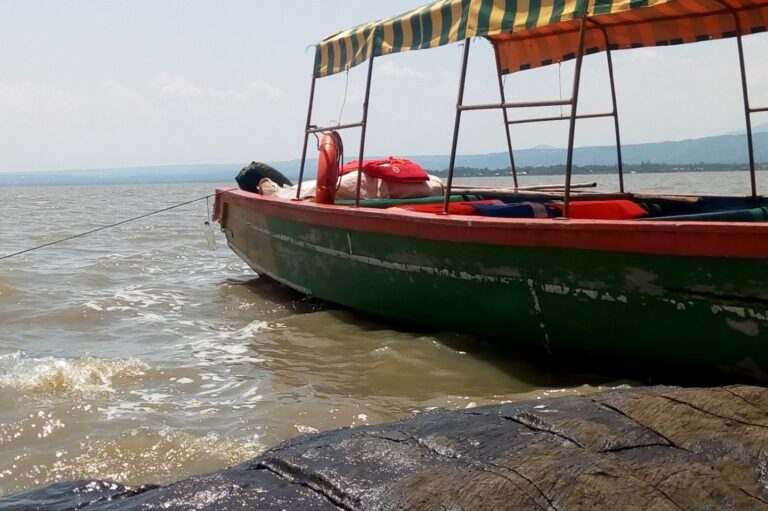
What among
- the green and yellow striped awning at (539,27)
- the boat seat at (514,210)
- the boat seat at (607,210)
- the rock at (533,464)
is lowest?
the rock at (533,464)

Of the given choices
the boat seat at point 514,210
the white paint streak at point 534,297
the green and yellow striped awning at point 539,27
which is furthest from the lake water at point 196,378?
the green and yellow striped awning at point 539,27

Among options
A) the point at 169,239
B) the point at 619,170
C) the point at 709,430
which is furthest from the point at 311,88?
the point at 169,239

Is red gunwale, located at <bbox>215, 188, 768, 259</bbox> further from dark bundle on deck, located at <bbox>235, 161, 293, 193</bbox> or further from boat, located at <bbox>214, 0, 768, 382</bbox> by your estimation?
dark bundle on deck, located at <bbox>235, 161, 293, 193</bbox>

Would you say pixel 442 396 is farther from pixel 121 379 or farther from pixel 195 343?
pixel 195 343

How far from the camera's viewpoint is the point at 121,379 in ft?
16.8

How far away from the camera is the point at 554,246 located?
15.4ft

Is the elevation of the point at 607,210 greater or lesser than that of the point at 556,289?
greater

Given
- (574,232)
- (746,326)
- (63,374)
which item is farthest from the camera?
(63,374)

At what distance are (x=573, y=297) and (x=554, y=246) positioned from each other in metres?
0.32

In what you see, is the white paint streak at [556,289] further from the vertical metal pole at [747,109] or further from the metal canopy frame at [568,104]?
the vertical metal pole at [747,109]

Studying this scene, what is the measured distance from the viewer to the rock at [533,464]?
1800mm

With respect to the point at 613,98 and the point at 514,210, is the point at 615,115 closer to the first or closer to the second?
the point at 613,98

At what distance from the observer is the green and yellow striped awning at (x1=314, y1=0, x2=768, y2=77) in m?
4.90

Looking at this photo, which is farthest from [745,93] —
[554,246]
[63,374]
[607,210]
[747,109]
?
[63,374]
